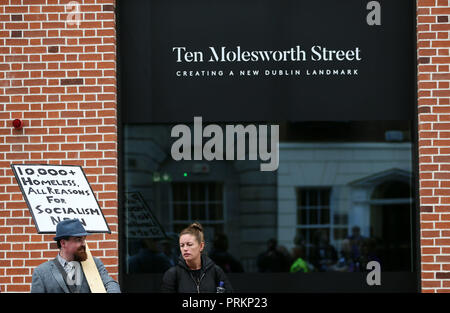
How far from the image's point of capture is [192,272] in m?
5.71

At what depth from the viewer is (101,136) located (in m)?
6.76

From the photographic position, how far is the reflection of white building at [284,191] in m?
16.5

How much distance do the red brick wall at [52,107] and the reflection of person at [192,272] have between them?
1172mm

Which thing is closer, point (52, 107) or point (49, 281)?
point (49, 281)

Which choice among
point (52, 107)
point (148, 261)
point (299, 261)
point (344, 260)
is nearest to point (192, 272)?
point (52, 107)

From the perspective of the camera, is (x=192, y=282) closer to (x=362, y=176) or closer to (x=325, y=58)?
(x=325, y=58)

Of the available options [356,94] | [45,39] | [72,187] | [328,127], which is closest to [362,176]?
[328,127]

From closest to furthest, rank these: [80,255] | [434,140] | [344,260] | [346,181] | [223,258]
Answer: [80,255] → [434,140] → [223,258] → [344,260] → [346,181]

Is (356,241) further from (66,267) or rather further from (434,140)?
(66,267)

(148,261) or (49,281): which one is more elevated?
(49,281)

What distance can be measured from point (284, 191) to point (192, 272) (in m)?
11.6

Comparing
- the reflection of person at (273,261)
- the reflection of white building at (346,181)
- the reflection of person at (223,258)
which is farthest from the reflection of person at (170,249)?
the reflection of white building at (346,181)

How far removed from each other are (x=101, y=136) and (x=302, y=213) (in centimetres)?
1057

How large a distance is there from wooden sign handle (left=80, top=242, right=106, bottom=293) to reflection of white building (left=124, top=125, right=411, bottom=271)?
1135cm
